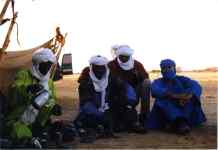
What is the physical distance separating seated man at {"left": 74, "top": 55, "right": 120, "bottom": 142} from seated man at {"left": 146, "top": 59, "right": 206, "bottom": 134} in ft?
2.03

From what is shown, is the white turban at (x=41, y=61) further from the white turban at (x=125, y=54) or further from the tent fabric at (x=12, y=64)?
the tent fabric at (x=12, y=64)

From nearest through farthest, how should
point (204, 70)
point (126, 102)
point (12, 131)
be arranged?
point (12, 131) → point (126, 102) → point (204, 70)

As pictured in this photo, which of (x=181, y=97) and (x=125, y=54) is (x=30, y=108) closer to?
(x=125, y=54)

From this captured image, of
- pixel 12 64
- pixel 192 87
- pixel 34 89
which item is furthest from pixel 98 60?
pixel 12 64

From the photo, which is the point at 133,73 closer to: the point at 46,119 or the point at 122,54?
the point at 122,54

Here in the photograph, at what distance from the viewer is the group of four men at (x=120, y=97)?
8.22 metres

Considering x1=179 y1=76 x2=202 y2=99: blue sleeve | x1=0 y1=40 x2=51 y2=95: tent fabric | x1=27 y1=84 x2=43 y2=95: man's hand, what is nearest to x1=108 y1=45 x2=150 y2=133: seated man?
x1=179 y1=76 x2=202 y2=99: blue sleeve

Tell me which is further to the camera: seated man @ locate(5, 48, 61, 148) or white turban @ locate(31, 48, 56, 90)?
white turban @ locate(31, 48, 56, 90)

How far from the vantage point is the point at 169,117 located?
899cm

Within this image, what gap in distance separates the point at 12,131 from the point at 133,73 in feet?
7.60

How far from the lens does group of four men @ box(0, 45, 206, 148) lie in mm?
8219

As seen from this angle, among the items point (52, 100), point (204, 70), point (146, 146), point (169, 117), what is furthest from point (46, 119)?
point (204, 70)

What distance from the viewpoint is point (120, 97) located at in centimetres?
898

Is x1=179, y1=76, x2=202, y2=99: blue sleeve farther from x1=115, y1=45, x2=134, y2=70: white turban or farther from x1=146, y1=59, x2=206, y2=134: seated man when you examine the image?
x1=115, y1=45, x2=134, y2=70: white turban
